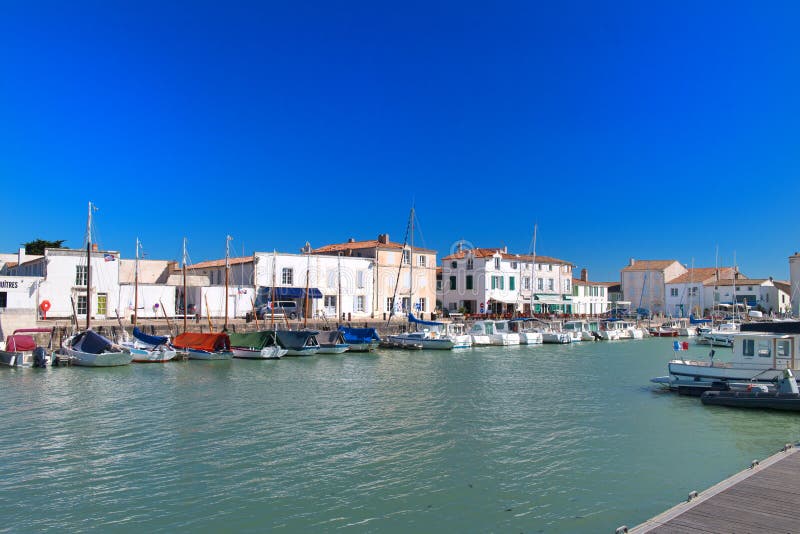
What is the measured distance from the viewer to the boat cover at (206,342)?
1614 inches

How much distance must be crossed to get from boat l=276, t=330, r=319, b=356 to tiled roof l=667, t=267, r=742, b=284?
6670 centimetres

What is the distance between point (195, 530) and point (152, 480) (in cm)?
352

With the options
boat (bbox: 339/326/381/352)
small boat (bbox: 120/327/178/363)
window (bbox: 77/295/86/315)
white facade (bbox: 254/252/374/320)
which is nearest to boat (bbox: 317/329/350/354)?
boat (bbox: 339/326/381/352)

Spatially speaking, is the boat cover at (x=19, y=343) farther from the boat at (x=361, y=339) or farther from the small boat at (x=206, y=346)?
the boat at (x=361, y=339)

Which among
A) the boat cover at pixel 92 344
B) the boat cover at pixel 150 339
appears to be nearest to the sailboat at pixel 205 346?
the boat cover at pixel 150 339

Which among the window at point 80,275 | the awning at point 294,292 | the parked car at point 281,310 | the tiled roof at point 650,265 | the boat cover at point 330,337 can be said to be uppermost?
the tiled roof at point 650,265

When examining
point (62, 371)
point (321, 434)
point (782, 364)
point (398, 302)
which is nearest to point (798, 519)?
point (321, 434)

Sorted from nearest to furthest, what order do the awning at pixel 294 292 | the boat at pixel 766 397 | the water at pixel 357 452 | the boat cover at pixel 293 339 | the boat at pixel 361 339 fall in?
the water at pixel 357 452 → the boat at pixel 766 397 → the boat cover at pixel 293 339 → the boat at pixel 361 339 → the awning at pixel 294 292

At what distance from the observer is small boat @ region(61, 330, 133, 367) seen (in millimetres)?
35906

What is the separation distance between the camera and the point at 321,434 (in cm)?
1912

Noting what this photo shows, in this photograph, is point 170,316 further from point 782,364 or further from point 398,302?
point 782,364

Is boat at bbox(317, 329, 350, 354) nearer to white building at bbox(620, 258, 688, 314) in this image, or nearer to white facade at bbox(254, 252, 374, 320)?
white facade at bbox(254, 252, 374, 320)

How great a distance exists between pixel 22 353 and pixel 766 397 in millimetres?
37964

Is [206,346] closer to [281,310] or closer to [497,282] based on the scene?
[281,310]
